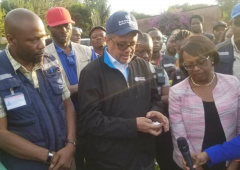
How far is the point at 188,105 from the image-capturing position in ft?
7.27

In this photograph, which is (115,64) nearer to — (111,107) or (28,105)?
(111,107)

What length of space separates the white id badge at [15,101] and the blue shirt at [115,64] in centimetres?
78

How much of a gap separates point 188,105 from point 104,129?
800mm

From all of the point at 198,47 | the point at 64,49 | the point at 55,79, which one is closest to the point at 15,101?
the point at 55,79

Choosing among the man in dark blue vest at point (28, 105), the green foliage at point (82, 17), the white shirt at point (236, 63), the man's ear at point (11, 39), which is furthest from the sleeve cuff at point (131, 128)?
the green foliage at point (82, 17)

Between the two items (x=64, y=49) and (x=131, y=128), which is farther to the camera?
(x=64, y=49)

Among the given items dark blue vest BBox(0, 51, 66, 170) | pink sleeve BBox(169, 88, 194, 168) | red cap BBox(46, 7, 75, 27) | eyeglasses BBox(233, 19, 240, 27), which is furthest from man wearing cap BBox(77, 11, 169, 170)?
eyeglasses BBox(233, 19, 240, 27)

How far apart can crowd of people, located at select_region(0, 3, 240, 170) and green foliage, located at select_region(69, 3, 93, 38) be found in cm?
2460

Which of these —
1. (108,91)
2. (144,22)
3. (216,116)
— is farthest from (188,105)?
(144,22)

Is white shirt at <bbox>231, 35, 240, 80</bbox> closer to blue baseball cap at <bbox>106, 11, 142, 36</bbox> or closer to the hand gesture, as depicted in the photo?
the hand gesture

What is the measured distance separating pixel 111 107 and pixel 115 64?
397mm

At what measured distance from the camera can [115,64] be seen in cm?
223

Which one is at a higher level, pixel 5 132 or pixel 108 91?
pixel 108 91

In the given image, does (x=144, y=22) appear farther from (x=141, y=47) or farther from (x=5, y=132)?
(x=5, y=132)
